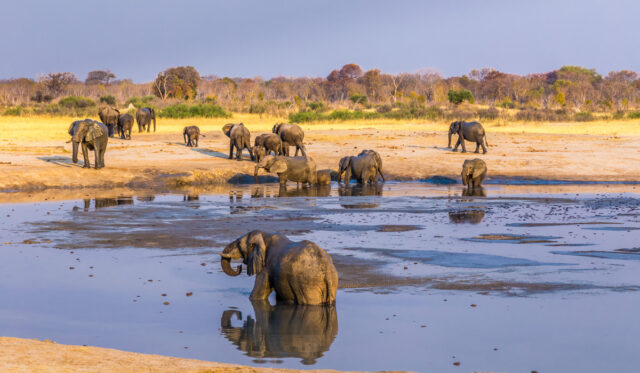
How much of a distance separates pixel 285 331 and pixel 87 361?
7.55 ft

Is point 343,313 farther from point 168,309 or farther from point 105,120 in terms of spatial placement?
point 105,120

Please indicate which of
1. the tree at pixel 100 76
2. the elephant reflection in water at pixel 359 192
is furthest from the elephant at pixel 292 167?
the tree at pixel 100 76

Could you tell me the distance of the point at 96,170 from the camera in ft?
84.3

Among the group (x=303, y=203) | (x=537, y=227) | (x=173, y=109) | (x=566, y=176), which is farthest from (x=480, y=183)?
(x=173, y=109)

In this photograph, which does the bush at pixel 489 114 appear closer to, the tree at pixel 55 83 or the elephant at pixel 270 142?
the elephant at pixel 270 142

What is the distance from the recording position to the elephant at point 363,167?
82.7 feet

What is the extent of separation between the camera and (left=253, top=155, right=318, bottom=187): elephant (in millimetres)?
24406

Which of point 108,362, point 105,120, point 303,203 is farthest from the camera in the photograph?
point 105,120

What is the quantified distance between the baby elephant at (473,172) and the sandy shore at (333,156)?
264cm

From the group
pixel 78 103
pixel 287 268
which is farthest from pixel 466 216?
pixel 78 103

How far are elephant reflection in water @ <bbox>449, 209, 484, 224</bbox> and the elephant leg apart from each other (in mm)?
7830

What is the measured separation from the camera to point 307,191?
931 inches

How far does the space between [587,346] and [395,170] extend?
795 inches

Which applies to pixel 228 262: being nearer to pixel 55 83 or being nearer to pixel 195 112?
pixel 195 112
